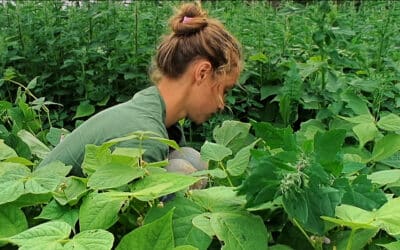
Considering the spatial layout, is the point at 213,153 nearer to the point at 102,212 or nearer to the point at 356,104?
the point at 102,212

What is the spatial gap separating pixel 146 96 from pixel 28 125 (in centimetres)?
48

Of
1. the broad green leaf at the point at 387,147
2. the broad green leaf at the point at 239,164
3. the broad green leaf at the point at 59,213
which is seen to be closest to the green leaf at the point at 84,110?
the broad green leaf at the point at 387,147

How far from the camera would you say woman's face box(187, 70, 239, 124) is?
9.92 ft

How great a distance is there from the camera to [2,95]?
14.1 ft

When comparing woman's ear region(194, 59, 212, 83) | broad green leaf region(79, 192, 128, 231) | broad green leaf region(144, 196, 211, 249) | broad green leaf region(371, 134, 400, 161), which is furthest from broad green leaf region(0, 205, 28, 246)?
woman's ear region(194, 59, 212, 83)

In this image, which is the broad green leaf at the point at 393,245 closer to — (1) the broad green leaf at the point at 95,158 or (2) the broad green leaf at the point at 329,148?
(2) the broad green leaf at the point at 329,148

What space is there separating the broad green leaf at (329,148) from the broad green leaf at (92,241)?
0.40 m

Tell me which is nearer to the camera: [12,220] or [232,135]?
[12,220]

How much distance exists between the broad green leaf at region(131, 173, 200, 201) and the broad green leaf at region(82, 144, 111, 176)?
4.9 inches

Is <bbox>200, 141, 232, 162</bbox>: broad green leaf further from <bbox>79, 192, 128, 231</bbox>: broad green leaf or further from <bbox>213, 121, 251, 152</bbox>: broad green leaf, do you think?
<bbox>79, 192, 128, 231</bbox>: broad green leaf

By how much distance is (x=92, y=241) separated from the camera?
1.20 m

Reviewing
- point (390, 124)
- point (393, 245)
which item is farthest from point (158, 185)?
point (390, 124)

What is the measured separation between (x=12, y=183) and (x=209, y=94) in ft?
5.65

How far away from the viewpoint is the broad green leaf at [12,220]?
136 cm
